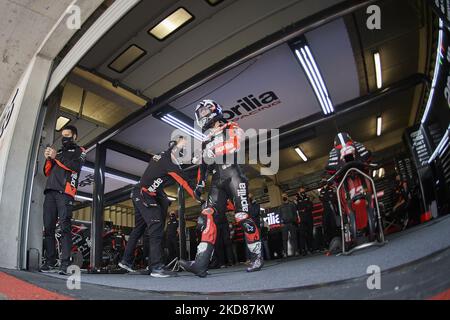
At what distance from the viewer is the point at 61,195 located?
5.08ft

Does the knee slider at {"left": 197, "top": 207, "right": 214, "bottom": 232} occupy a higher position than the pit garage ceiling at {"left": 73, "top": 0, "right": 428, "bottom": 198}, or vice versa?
the pit garage ceiling at {"left": 73, "top": 0, "right": 428, "bottom": 198}

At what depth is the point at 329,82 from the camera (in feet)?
7.69

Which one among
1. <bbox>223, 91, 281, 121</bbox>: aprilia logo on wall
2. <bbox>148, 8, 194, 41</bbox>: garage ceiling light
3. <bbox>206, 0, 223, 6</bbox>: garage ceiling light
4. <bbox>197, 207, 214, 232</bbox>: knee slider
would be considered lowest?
<bbox>197, 207, 214, 232</bbox>: knee slider

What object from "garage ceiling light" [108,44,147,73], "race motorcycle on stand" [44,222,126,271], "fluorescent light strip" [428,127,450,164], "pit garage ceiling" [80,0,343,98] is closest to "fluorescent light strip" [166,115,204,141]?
"pit garage ceiling" [80,0,343,98]

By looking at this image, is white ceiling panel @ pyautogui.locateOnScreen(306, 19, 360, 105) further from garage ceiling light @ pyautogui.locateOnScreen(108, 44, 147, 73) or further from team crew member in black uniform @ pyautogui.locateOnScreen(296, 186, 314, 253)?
team crew member in black uniform @ pyautogui.locateOnScreen(296, 186, 314, 253)

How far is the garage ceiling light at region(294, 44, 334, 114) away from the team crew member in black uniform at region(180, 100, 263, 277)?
1006mm

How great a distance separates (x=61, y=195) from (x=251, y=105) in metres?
1.69

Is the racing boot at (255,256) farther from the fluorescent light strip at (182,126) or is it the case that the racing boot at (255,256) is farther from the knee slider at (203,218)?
the fluorescent light strip at (182,126)

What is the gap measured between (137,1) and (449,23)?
1.26 meters

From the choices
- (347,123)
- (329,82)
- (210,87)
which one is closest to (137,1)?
(210,87)

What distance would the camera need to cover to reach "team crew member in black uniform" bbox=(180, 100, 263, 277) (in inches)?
50.9

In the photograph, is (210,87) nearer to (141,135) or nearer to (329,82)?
(141,135)

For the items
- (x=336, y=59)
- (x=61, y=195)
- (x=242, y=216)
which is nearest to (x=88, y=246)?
(x=61, y=195)
